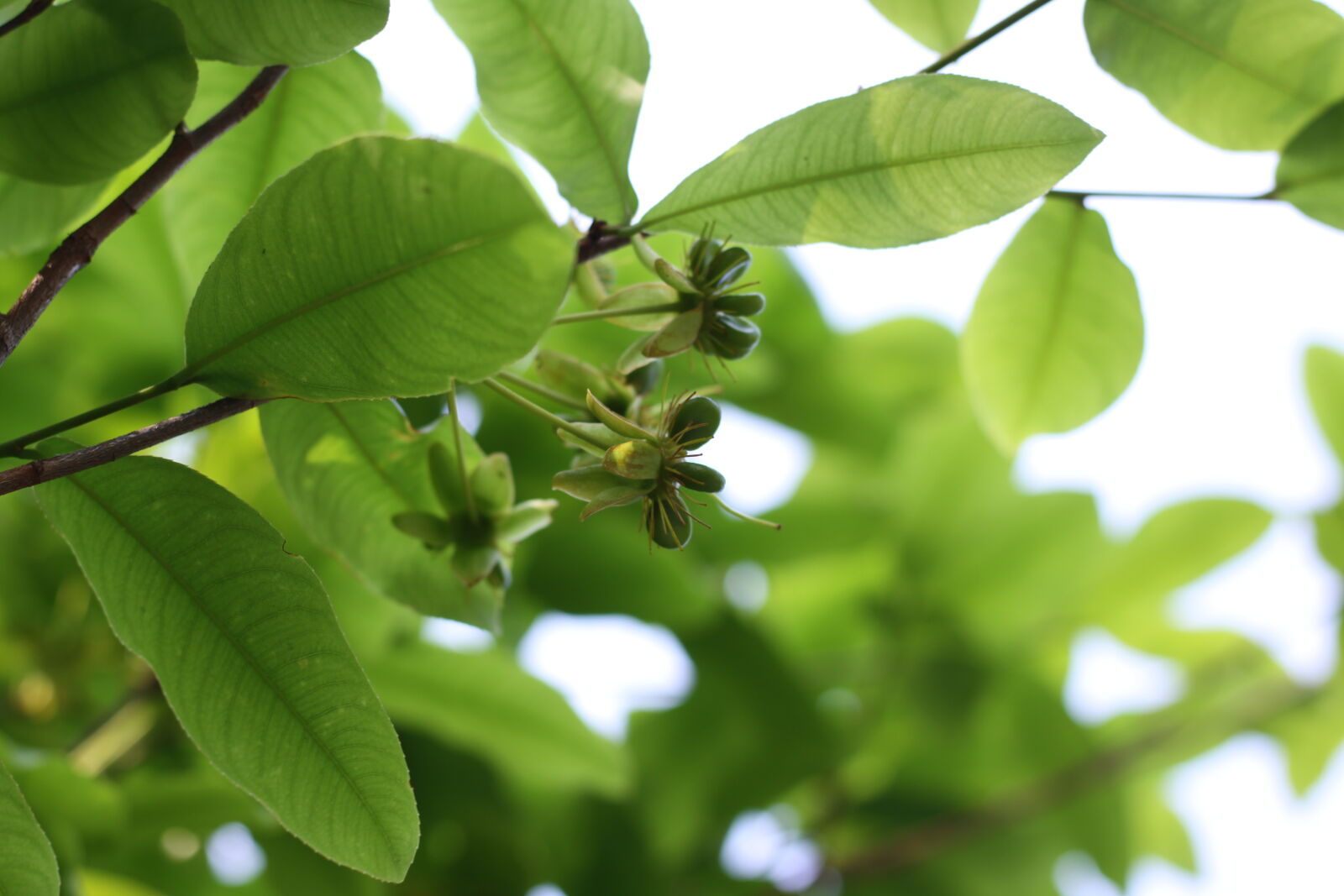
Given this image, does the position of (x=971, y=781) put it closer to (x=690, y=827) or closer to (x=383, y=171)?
(x=690, y=827)

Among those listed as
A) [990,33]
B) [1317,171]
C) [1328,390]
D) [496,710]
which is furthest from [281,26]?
[1328,390]

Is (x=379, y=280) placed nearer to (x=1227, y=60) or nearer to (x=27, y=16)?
(x=27, y=16)

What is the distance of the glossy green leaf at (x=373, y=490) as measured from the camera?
681 millimetres

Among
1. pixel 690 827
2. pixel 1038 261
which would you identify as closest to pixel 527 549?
pixel 690 827

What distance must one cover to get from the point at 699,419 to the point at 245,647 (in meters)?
0.28

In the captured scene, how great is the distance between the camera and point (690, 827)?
62.9 inches

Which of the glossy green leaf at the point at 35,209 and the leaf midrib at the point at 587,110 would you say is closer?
the leaf midrib at the point at 587,110

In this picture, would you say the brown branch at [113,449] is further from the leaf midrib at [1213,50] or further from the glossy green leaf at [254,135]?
the leaf midrib at [1213,50]

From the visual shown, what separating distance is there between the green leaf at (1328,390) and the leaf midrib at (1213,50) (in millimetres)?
866

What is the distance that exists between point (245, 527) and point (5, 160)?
0.85 feet

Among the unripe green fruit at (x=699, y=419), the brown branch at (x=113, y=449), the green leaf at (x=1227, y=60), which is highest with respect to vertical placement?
the green leaf at (x=1227, y=60)

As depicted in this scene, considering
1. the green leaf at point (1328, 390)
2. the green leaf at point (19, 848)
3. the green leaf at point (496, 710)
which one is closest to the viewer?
the green leaf at point (19, 848)

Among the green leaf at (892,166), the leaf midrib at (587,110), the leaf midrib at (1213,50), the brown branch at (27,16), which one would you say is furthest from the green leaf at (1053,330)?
the brown branch at (27,16)

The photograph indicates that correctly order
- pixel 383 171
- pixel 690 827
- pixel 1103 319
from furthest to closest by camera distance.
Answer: pixel 690 827
pixel 1103 319
pixel 383 171
